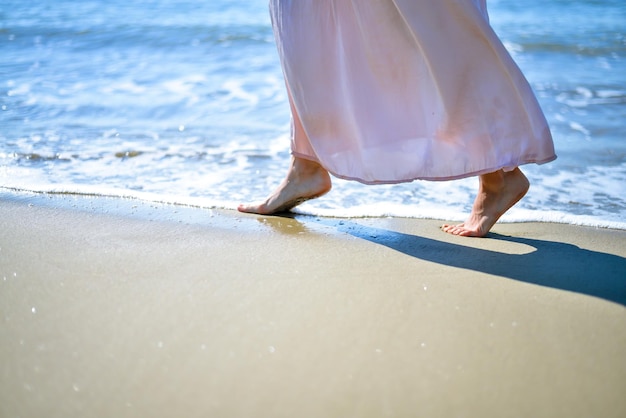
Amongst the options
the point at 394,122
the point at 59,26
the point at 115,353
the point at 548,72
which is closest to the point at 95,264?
the point at 115,353

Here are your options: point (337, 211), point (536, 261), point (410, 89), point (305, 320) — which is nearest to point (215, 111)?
point (337, 211)

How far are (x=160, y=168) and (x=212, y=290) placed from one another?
4.92 feet

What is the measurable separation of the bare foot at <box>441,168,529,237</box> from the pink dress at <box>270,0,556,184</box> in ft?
0.40

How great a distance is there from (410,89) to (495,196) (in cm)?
46

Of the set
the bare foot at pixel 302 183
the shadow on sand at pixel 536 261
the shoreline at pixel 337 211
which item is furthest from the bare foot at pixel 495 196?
the bare foot at pixel 302 183

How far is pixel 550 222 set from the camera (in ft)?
8.54

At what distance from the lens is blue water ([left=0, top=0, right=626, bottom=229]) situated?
2936 mm

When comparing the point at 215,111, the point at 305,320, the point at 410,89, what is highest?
the point at 410,89

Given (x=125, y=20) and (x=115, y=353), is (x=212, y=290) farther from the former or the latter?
(x=125, y=20)

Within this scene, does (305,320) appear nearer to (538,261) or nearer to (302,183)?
(538,261)

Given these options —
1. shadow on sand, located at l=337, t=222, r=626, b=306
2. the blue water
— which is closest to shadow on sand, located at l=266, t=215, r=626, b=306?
shadow on sand, located at l=337, t=222, r=626, b=306

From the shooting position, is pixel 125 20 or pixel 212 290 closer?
pixel 212 290

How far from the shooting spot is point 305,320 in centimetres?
175

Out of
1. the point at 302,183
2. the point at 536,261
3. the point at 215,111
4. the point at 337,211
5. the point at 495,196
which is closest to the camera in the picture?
the point at 536,261
